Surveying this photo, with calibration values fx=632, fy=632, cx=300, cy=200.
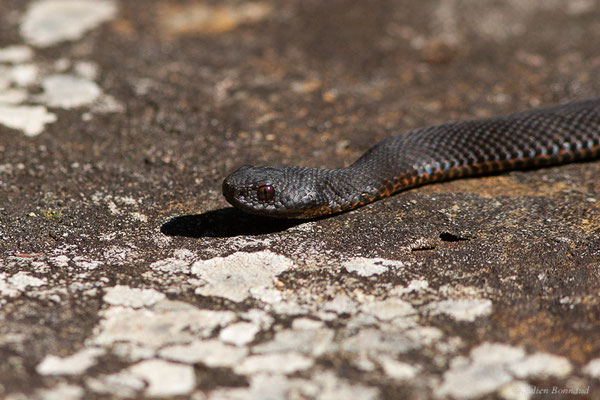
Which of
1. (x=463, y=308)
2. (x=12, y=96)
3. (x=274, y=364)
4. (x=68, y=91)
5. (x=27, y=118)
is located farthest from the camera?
(x=68, y=91)

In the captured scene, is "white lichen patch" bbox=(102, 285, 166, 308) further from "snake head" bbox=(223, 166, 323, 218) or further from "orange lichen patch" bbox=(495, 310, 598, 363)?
"orange lichen patch" bbox=(495, 310, 598, 363)

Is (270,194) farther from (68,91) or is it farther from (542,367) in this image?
(68,91)

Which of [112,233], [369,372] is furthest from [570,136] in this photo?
[112,233]

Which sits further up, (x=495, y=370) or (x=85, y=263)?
(x=85, y=263)

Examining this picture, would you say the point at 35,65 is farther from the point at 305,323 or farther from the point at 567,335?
the point at 567,335

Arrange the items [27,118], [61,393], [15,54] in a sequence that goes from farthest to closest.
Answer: [15,54], [27,118], [61,393]

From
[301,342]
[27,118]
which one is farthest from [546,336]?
[27,118]

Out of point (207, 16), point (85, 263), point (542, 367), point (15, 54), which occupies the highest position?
point (207, 16)
